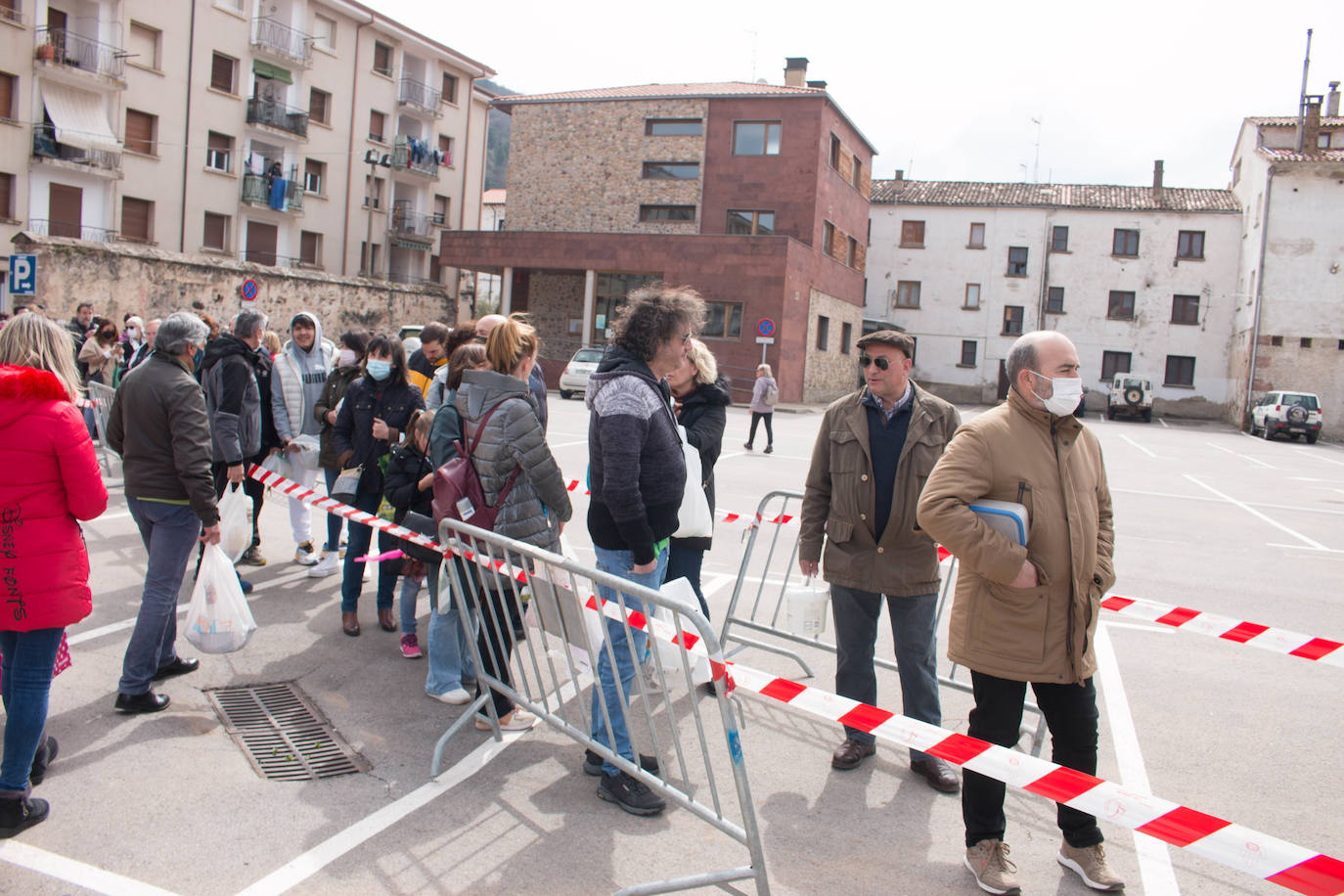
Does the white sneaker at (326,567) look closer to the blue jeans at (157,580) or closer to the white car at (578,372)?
the blue jeans at (157,580)

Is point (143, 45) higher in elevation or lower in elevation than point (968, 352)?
higher

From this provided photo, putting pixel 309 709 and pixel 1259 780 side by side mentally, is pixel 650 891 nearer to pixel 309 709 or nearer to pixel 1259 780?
pixel 309 709

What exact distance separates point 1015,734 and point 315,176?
4286 centimetres

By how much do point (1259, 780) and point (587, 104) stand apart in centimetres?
3903

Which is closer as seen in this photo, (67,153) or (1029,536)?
(1029,536)

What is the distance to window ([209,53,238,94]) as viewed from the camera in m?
35.8

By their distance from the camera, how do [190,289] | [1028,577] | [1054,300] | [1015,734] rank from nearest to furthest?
1. [1028,577]
2. [1015,734]
3. [190,289]
4. [1054,300]

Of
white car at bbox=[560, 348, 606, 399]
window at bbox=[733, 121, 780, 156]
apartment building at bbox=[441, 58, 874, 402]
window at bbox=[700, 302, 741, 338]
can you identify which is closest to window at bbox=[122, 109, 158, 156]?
apartment building at bbox=[441, 58, 874, 402]

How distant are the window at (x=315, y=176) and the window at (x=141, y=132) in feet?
22.3

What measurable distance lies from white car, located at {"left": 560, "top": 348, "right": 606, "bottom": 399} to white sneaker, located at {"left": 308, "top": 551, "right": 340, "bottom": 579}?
21689 millimetres

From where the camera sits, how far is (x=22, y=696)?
3322 mm

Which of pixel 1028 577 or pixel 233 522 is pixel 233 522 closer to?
Answer: pixel 233 522

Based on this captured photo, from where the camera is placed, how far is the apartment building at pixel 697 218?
110ft

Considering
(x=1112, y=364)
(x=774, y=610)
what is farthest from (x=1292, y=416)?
(x=774, y=610)
